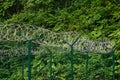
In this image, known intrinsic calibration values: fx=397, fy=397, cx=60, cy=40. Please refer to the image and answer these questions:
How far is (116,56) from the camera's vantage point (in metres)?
7.86

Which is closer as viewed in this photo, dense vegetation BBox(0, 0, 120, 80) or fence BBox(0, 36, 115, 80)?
fence BBox(0, 36, 115, 80)

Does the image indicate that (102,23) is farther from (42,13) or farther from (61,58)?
(42,13)

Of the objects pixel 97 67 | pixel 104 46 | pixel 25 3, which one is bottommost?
pixel 97 67

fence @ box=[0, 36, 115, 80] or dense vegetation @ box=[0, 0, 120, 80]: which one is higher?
dense vegetation @ box=[0, 0, 120, 80]

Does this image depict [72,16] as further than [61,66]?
Yes

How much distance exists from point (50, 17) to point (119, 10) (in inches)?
74.5

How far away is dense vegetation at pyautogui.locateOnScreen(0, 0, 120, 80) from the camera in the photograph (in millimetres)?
8516

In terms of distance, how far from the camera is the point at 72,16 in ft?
31.4

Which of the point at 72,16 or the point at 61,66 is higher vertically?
the point at 72,16

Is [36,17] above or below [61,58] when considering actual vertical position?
above

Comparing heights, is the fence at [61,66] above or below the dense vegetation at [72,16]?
below

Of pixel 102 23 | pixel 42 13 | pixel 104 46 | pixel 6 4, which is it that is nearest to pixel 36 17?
pixel 42 13

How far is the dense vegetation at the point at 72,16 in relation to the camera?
335 inches

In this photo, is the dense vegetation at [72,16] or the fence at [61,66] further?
the dense vegetation at [72,16]
